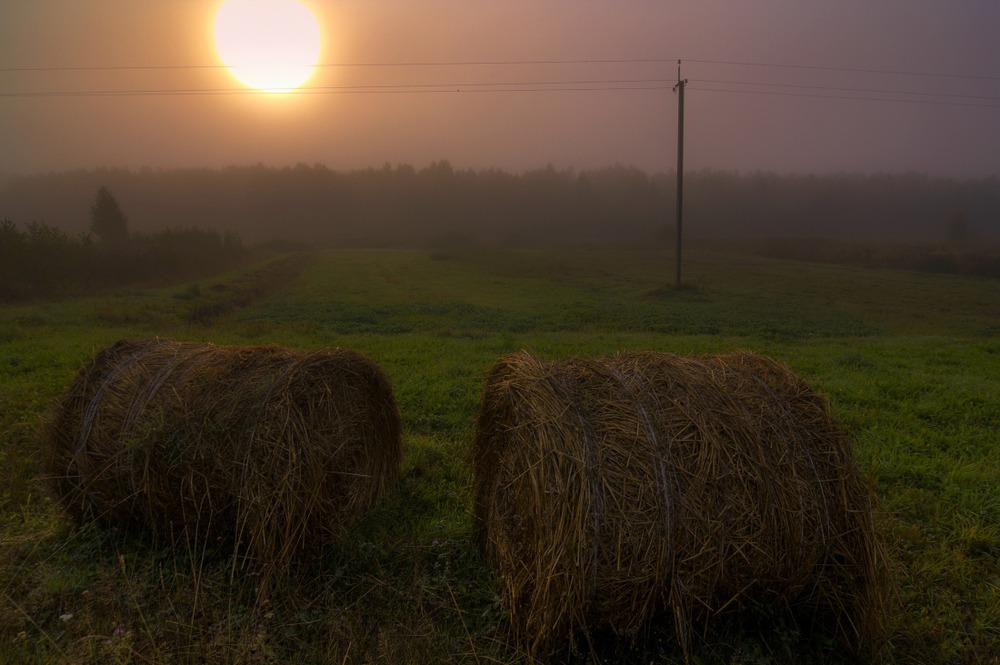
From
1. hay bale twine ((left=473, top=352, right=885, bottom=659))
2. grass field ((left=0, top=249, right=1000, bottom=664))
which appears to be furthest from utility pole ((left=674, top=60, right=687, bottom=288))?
hay bale twine ((left=473, top=352, right=885, bottom=659))

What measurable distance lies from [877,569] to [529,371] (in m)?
2.54

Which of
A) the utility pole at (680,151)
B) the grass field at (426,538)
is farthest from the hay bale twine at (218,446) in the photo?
the utility pole at (680,151)

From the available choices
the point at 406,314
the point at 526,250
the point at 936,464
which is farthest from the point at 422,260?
the point at 936,464

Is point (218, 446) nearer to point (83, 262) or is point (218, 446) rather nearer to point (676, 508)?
point (676, 508)

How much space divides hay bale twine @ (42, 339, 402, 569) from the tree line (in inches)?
1070

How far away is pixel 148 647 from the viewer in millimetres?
3322

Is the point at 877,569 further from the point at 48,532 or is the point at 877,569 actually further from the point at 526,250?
the point at 526,250

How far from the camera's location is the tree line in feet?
91.8

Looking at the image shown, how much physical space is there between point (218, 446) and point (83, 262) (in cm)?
3530

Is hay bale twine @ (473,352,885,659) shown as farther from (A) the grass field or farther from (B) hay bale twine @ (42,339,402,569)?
(B) hay bale twine @ (42,339,402,569)

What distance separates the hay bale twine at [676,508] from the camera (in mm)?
3146

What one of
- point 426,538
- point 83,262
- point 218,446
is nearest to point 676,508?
point 426,538

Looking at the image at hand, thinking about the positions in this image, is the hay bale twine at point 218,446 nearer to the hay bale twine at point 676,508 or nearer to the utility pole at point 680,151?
the hay bale twine at point 676,508

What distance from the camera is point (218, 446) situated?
4156mm
